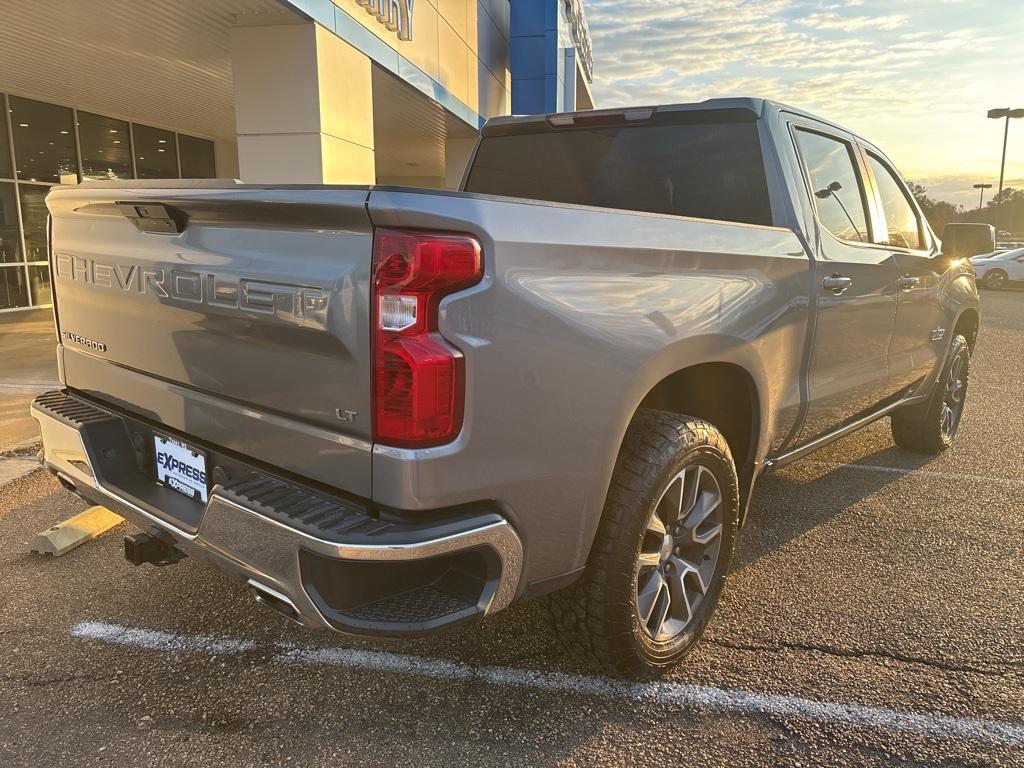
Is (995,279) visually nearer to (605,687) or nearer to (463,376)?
(605,687)

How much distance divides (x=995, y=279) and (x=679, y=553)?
27991mm

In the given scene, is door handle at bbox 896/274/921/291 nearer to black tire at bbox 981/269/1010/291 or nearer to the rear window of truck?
the rear window of truck

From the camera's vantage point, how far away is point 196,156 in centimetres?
1722

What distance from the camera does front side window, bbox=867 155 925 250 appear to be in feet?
13.6

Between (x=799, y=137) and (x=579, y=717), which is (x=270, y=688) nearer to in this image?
(x=579, y=717)

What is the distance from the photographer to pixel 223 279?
6.82 feet

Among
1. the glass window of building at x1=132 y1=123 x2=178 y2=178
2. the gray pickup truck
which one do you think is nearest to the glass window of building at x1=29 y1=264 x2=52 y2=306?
the glass window of building at x1=132 y1=123 x2=178 y2=178

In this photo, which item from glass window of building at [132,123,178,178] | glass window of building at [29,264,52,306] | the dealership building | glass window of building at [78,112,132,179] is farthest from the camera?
glass window of building at [132,123,178,178]

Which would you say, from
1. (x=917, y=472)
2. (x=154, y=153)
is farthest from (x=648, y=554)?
(x=154, y=153)

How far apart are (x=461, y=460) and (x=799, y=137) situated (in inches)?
97.3

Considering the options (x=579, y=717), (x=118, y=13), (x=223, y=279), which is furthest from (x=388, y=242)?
(x=118, y=13)

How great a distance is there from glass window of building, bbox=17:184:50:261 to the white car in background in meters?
26.1

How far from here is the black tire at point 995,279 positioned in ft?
82.9

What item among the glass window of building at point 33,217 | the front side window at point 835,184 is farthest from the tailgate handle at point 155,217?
the glass window of building at point 33,217
